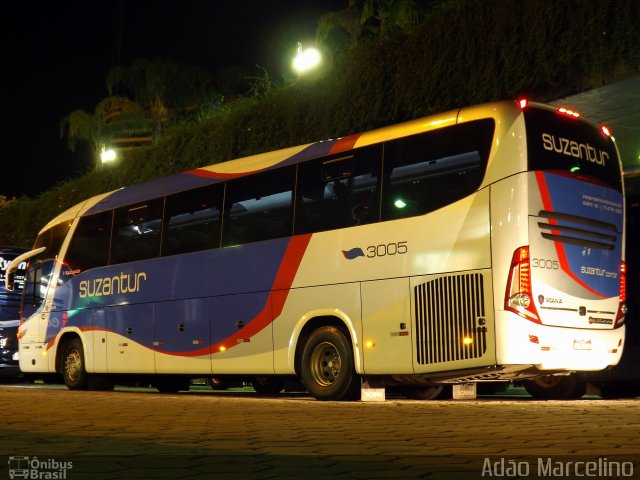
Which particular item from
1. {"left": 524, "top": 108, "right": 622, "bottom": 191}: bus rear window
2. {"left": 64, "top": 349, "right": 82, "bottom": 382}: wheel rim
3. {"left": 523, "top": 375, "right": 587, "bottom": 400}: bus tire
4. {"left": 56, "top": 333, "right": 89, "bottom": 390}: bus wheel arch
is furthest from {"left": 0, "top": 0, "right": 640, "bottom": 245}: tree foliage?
{"left": 64, "top": 349, "right": 82, "bottom": 382}: wheel rim

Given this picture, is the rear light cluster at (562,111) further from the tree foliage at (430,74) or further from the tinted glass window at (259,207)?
the tinted glass window at (259,207)

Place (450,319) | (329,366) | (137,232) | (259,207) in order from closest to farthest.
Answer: (450,319), (329,366), (259,207), (137,232)

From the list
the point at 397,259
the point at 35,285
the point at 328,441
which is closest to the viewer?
the point at 328,441

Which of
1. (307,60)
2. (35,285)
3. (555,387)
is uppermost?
(307,60)

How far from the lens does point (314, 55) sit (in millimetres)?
18609

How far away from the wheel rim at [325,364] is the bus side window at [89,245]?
6.04 metres

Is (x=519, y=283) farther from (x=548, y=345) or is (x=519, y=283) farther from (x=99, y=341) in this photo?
(x=99, y=341)

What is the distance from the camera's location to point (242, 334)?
46.8ft

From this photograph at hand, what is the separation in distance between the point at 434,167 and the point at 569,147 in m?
1.64

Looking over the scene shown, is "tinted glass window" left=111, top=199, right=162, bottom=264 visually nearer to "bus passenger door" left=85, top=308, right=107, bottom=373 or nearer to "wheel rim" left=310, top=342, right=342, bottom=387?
"bus passenger door" left=85, top=308, right=107, bottom=373

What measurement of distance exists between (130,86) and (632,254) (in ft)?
103

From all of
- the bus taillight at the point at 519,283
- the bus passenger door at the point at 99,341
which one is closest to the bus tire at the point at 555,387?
the bus taillight at the point at 519,283

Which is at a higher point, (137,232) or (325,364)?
(137,232)

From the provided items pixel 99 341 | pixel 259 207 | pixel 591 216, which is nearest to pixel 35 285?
pixel 99 341
